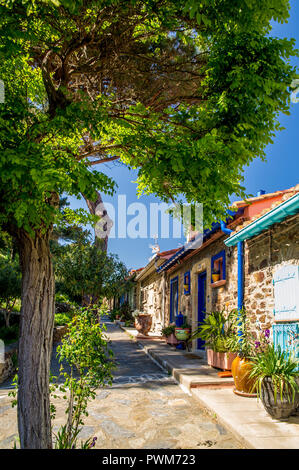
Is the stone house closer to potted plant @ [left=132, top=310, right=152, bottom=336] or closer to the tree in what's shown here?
the tree

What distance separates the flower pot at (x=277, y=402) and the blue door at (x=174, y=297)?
8.71 m

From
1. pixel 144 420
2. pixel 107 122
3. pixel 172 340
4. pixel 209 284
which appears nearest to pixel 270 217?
pixel 107 122

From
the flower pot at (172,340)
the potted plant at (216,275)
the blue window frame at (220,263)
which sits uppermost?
the blue window frame at (220,263)

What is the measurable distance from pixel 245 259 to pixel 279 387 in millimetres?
3133

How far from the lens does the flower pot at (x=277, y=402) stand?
4.05 metres

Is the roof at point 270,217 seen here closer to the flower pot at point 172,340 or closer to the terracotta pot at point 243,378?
the terracotta pot at point 243,378

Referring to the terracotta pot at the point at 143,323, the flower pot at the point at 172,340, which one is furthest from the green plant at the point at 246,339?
the terracotta pot at the point at 143,323

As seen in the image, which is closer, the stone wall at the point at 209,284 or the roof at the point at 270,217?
the roof at the point at 270,217

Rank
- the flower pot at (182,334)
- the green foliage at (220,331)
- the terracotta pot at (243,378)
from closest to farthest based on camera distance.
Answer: the terracotta pot at (243,378) → the green foliage at (220,331) → the flower pot at (182,334)

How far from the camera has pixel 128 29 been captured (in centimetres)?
360

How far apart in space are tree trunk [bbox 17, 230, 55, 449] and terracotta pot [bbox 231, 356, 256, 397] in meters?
3.23

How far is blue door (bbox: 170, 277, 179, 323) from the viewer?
1304 cm

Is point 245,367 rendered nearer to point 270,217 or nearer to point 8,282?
point 270,217

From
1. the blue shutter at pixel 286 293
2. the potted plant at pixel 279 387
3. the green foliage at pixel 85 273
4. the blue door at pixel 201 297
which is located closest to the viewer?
the potted plant at pixel 279 387
